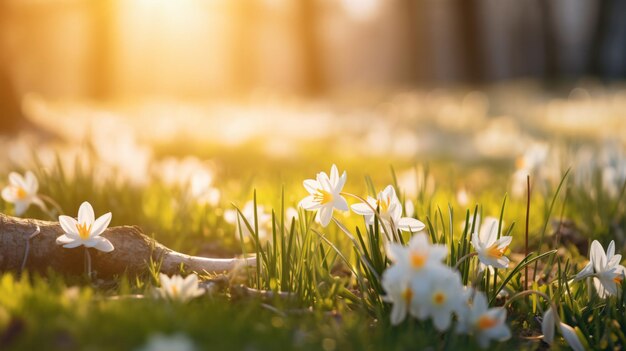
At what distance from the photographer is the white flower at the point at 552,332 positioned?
7.53 ft

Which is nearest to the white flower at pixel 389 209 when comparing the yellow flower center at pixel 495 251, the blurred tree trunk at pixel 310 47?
the yellow flower center at pixel 495 251

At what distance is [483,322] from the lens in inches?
85.4

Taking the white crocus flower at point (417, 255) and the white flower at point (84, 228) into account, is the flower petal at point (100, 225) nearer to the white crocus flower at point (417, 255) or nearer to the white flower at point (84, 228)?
the white flower at point (84, 228)

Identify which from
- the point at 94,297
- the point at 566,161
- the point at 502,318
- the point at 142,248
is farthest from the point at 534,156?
the point at 94,297

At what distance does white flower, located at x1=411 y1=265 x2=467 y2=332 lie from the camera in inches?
78.3

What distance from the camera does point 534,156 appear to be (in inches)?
150

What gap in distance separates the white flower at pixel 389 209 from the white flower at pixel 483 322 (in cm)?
33

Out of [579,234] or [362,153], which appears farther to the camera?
[362,153]

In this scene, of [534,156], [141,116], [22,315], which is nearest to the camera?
[22,315]

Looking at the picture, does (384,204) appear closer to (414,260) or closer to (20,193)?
(414,260)

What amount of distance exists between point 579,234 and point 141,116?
8.84 m

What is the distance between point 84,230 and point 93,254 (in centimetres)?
36

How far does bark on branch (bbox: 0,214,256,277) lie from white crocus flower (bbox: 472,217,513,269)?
33.2 inches

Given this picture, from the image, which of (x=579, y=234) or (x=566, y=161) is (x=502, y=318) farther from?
(x=566, y=161)
